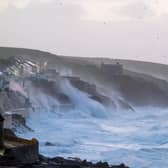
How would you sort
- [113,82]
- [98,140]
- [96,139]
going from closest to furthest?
[98,140], [96,139], [113,82]

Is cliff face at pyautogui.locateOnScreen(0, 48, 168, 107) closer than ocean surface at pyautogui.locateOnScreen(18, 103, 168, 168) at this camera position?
No

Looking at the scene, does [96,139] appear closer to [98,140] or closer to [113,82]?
[98,140]

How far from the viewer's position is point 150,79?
3775 inches

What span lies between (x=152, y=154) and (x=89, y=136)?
8.13 m

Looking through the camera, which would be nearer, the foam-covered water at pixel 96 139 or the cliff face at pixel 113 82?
the foam-covered water at pixel 96 139

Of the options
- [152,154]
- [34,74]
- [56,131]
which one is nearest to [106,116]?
[34,74]

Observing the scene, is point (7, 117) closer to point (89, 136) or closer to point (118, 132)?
point (89, 136)

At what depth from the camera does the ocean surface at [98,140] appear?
77.9 feet

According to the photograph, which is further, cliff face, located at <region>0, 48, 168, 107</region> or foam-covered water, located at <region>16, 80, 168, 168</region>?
cliff face, located at <region>0, 48, 168, 107</region>

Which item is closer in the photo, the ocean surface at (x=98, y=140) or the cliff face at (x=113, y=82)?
the ocean surface at (x=98, y=140)

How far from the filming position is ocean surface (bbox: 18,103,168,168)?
23.8 meters

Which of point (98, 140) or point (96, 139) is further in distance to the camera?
point (96, 139)

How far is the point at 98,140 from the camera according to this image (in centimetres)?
3109

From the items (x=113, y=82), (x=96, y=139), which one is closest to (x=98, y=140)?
(x=96, y=139)
